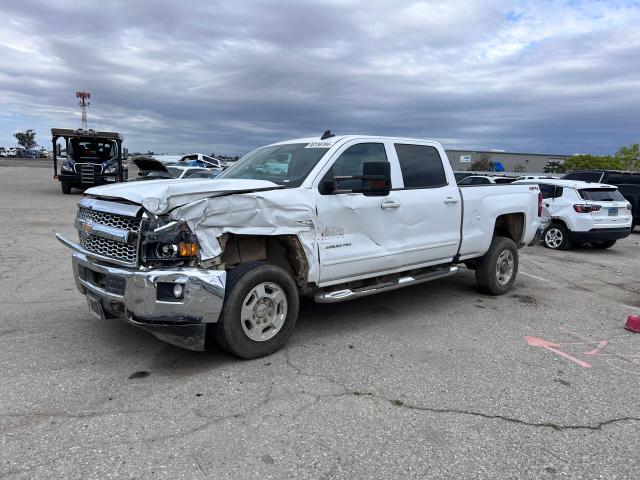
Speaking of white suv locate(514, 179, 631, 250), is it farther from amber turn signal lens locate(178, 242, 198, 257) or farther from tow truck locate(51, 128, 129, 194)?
tow truck locate(51, 128, 129, 194)

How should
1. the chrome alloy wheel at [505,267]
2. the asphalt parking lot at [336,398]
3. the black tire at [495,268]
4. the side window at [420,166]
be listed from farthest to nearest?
the chrome alloy wheel at [505,267] < the black tire at [495,268] < the side window at [420,166] < the asphalt parking lot at [336,398]

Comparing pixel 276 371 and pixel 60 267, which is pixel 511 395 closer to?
pixel 276 371

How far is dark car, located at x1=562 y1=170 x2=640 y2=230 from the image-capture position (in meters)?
15.2

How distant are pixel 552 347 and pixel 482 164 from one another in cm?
6644

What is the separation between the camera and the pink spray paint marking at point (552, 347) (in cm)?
464

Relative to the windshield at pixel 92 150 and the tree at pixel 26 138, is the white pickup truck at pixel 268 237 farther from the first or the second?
the tree at pixel 26 138

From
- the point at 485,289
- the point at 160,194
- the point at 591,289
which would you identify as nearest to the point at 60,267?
the point at 160,194

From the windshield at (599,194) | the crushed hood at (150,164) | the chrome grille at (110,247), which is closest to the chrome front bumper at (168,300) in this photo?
the chrome grille at (110,247)

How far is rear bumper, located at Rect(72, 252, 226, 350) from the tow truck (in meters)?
18.5

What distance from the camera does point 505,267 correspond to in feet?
23.9

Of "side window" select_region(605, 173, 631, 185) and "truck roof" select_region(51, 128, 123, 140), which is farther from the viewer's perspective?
"truck roof" select_region(51, 128, 123, 140)

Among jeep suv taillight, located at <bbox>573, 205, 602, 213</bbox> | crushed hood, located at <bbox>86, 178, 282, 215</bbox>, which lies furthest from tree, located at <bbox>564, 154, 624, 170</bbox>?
crushed hood, located at <bbox>86, 178, 282, 215</bbox>

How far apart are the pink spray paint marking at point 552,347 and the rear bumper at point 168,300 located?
325cm

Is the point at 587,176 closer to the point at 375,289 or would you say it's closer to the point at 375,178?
the point at 375,289
